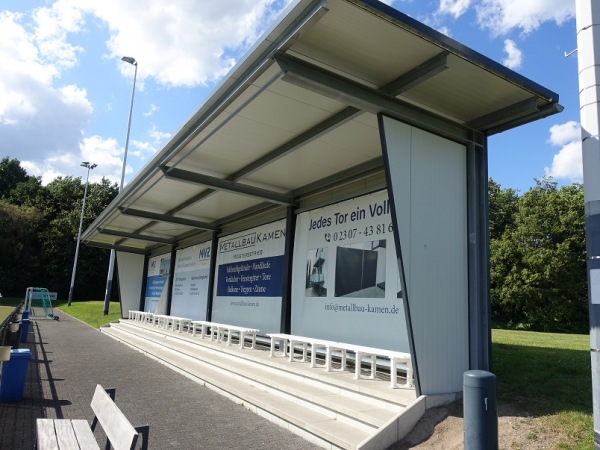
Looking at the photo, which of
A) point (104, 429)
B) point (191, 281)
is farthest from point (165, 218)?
point (104, 429)

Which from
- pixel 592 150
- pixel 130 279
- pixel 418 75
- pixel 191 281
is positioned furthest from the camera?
pixel 130 279

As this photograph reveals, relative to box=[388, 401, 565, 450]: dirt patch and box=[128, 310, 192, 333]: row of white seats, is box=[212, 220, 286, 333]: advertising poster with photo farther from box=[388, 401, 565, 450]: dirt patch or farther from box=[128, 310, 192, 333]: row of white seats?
box=[388, 401, 565, 450]: dirt patch

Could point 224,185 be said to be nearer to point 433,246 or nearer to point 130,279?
point 433,246

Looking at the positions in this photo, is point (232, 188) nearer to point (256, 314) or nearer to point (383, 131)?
point (256, 314)

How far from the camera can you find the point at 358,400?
6.44 metres

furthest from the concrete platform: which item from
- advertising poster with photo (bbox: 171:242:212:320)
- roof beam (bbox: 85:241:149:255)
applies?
roof beam (bbox: 85:241:149:255)

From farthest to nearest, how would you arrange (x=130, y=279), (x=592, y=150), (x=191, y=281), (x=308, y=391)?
(x=130, y=279) < (x=191, y=281) < (x=308, y=391) < (x=592, y=150)

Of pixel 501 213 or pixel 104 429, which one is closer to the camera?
pixel 104 429

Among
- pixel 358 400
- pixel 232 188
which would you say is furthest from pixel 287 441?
pixel 232 188

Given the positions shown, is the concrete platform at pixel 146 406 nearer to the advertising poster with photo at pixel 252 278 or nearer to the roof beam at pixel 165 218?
the advertising poster with photo at pixel 252 278

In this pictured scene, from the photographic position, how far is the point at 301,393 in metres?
6.95

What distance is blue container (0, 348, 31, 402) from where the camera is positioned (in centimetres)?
679

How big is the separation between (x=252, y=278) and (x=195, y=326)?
2.72 metres

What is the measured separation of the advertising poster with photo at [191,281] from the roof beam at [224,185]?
605cm
